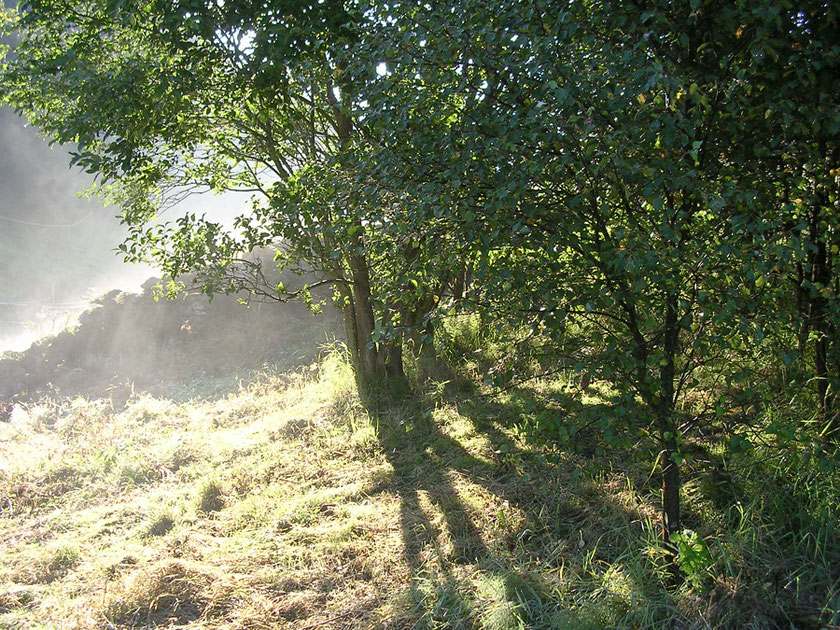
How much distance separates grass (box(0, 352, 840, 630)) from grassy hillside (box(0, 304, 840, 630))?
0.01 metres

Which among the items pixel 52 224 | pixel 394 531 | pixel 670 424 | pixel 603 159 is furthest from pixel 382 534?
pixel 52 224

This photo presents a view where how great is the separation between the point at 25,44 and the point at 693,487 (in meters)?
5.97

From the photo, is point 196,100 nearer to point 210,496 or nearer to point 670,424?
point 210,496

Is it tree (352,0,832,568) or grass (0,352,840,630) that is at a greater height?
tree (352,0,832,568)

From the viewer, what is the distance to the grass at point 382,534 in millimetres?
2818

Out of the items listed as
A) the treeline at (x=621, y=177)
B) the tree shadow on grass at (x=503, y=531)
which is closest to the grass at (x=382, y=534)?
the tree shadow on grass at (x=503, y=531)

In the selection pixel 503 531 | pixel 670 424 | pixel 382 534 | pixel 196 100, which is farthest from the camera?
pixel 196 100

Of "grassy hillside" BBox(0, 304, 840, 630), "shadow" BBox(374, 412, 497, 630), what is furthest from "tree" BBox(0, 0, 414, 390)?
"grassy hillside" BBox(0, 304, 840, 630)

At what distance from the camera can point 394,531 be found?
13.4ft

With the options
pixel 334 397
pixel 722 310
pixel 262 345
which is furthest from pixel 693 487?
pixel 262 345

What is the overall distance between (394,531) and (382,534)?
80mm

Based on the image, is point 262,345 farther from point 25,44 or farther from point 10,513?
point 25,44

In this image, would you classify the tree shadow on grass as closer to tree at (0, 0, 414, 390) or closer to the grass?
the grass

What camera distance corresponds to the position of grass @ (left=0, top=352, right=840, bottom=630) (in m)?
2.82
